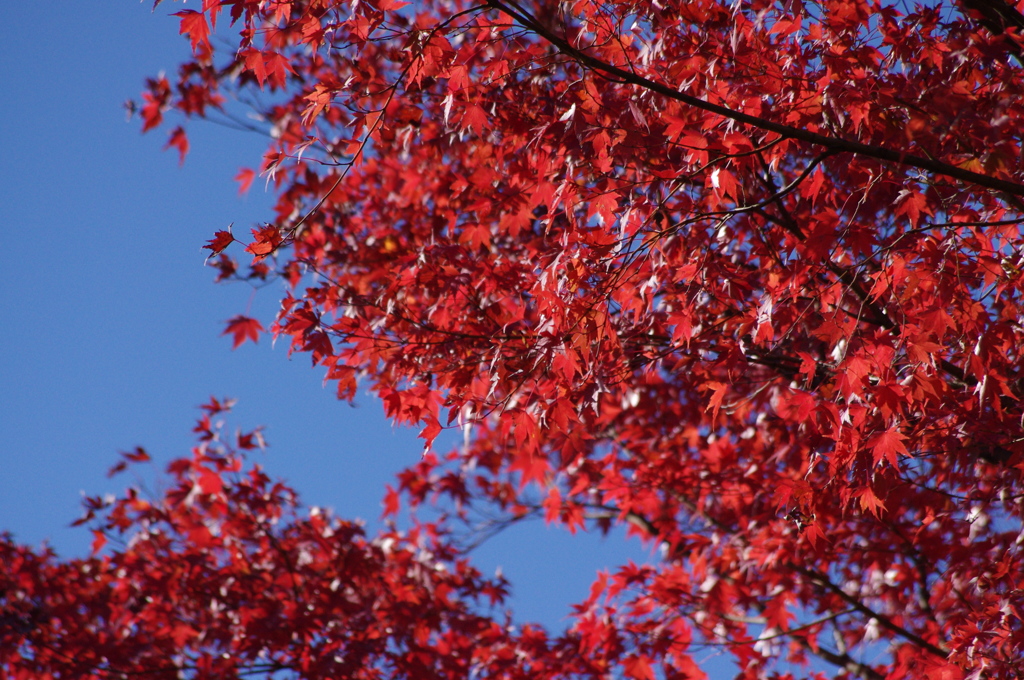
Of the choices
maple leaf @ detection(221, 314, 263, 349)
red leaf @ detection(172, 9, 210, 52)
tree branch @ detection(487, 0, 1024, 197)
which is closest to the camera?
tree branch @ detection(487, 0, 1024, 197)

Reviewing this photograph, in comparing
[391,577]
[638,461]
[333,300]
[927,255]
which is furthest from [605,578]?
[927,255]

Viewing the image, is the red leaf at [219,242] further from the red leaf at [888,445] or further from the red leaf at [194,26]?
the red leaf at [888,445]

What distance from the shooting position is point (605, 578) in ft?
21.4

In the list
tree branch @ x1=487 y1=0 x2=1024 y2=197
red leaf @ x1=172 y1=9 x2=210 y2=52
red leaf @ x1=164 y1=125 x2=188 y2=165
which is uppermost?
red leaf @ x1=164 y1=125 x2=188 y2=165

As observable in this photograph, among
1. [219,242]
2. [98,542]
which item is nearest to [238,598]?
[98,542]

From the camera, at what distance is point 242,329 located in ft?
18.7

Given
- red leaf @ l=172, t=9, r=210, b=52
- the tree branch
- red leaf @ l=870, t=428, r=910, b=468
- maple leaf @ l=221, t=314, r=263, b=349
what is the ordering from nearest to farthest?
the tree branch
red leaf @ l=870, t=428, r=910, b=468
red leaf @ l=172, t=9, r=210, b=52
maple leaf @ l=221, t=314, r=263, b=349

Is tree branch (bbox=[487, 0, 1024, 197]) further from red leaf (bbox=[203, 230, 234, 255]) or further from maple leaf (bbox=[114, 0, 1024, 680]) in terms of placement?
red leaf (bbox=[203, 230, 234, 255])

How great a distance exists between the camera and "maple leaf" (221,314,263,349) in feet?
18.6

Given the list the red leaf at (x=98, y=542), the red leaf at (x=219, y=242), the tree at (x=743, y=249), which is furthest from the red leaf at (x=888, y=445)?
the red leaf at (x=98, y=542)

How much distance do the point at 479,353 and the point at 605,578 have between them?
2891 millimetres

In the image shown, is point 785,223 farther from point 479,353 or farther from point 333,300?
point 333,300

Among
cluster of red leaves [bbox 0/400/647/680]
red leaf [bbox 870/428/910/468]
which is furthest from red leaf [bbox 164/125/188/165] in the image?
red leaf [bbox 870/428/910/468]

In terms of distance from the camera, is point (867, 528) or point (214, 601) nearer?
point (867, 528)
